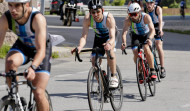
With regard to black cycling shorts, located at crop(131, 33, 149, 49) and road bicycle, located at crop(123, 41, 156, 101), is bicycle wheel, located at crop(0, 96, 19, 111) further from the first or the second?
black cycling shorts, located at crop(131, 33, 149, 49)

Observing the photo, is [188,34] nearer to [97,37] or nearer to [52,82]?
[52,82]

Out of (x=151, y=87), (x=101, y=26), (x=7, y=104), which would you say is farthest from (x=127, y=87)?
(x=7, y=104)

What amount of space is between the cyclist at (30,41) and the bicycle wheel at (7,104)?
0.42 meters

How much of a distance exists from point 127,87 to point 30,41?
5.18 m

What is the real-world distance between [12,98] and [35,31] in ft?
2.58

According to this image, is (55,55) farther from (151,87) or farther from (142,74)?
(142,74)

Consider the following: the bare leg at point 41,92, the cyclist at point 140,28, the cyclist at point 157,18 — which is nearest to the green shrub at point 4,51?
the cyclist at point 157,18

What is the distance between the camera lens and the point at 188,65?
14.9 metres

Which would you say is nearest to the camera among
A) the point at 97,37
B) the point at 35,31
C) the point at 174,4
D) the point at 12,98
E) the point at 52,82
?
the point at 12,98

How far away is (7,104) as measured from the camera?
5.33 m

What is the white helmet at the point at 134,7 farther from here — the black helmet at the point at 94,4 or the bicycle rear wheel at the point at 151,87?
the black helmet at the point at 94,4

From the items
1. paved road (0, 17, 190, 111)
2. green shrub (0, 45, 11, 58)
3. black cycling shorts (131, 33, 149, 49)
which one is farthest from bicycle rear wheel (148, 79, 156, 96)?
green shrub (0, 45, 11, 58)

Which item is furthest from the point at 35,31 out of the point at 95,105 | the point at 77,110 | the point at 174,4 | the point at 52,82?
the point at 174,4

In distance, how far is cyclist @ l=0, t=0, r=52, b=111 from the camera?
5.58 m
